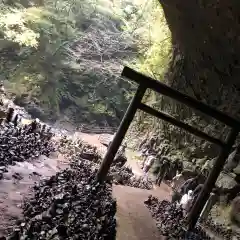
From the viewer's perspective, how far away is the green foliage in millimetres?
19375

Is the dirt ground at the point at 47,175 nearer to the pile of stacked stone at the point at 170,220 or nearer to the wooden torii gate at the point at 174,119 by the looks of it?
the pile of stacked stone at the point at 170,220

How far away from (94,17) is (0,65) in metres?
7.19

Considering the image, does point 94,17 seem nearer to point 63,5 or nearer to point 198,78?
point 63,5

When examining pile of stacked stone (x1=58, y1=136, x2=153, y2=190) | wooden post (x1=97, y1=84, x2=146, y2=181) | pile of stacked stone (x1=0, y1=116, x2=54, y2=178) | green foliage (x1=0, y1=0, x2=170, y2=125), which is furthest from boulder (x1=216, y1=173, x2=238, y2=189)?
green foliage (x1=0, y1=0, x2=170, y2=125)

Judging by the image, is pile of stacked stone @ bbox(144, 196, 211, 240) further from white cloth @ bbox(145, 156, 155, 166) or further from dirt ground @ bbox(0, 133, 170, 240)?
white cloth @ bbox(145, 156, 155, 166)

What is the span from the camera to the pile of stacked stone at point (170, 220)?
777 centimetres

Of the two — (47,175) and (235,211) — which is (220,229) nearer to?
(235,211)

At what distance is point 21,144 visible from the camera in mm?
11430

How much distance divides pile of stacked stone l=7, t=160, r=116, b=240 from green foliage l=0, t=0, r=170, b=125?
1035cm

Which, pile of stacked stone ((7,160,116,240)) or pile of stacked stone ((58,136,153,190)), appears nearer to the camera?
pile of stacked stone ((7,160,116,240))

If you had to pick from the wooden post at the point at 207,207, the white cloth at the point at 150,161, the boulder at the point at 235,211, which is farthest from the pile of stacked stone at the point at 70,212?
the white cloth at the point at 150,161

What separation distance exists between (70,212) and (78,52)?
16910 mm

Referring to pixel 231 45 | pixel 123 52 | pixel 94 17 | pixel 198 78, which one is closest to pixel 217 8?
pixel 231 45

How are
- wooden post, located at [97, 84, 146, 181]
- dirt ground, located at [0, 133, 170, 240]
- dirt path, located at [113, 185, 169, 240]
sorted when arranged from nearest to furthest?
dirt path, located at [113, 185, 169, 240], dirt ground, located at [0, 133, 170, 240], wooden post, located at [97, 84, 146, 181]
